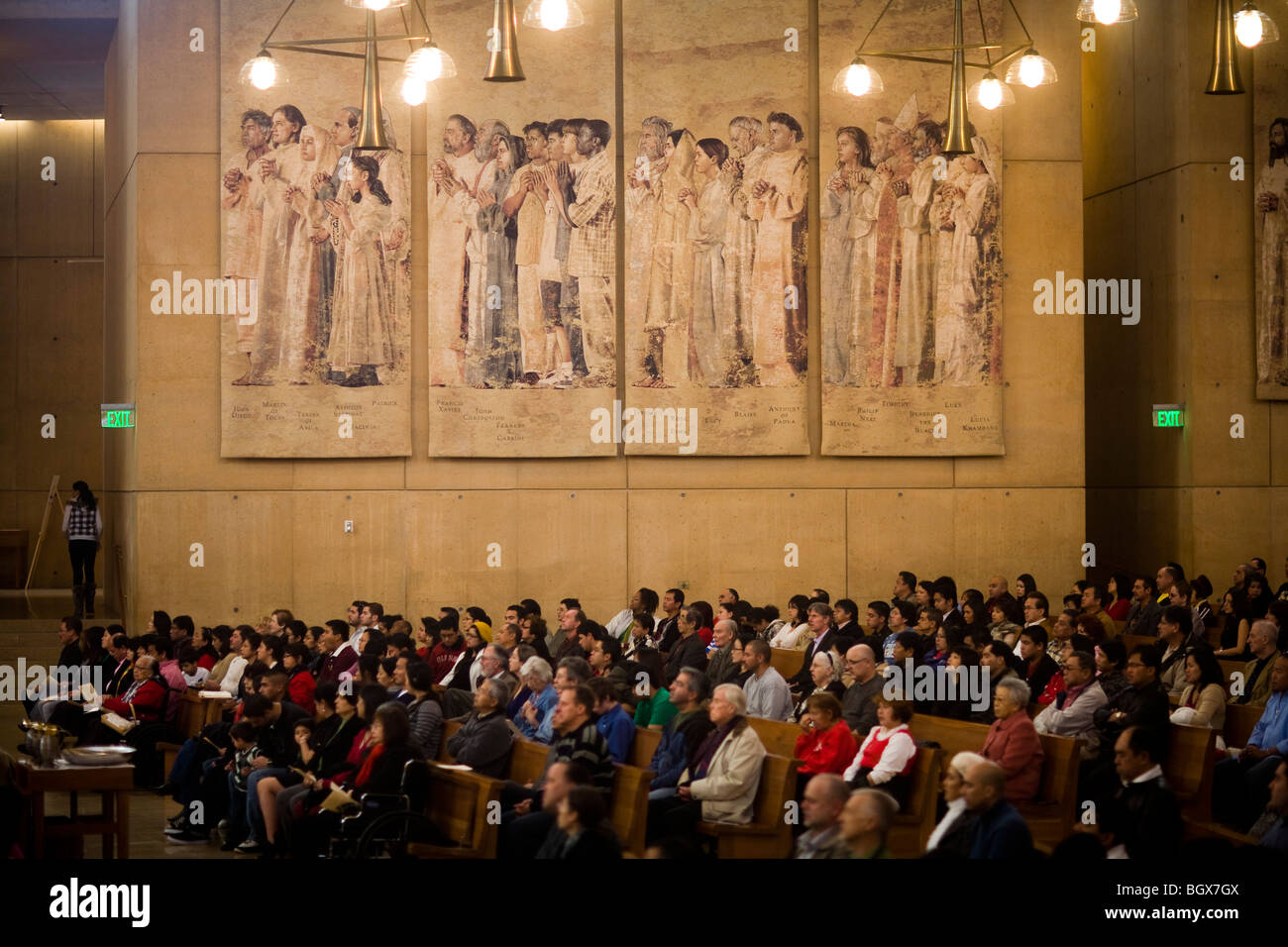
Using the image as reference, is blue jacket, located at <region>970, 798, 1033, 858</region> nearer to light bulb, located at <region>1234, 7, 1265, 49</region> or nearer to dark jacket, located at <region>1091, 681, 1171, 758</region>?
dark jacket, located at <region>1091, 681, 1171, 758</region>

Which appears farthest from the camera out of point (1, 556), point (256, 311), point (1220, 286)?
point (1, 556)

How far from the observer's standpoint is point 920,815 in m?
7.58

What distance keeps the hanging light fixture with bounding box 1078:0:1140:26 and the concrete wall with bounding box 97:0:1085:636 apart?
20.5ft

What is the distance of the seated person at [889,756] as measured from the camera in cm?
760

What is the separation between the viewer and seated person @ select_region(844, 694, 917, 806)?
299 inches

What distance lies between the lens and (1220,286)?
16.7 meters

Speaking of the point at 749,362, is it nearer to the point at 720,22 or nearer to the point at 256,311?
the point at 720,22

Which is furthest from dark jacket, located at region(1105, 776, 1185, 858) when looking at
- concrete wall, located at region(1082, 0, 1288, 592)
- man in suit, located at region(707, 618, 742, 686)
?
concrete wall, located at region(1082, 0, 1288, 592)

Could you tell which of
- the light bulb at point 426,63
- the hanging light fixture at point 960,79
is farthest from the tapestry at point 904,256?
the light bulb at point 426,63

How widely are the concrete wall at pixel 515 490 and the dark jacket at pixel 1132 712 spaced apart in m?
7.68

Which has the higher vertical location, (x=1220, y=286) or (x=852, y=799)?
(x=1220, y=286)
